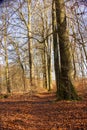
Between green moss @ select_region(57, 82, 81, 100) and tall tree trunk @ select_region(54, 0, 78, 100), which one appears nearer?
green moss @ select_region(57, 82, 81, 100)

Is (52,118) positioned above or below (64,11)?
below

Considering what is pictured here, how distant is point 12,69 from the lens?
46.9 meters

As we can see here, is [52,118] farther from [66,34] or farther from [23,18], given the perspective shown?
[23,18]

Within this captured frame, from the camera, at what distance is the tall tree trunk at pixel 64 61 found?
15008 millimetres

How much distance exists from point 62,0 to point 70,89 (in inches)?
190

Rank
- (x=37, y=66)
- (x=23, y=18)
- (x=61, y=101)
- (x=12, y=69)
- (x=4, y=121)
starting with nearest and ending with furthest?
1. (x=4, y=121)
2. (x=61, y=101)
3. (x=23, y=18)
4. (x=12, y=69)
5. (x=37, y=66)

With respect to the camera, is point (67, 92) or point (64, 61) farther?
point (64, 61)

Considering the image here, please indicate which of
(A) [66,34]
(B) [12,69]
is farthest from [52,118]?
(B) [12,69]

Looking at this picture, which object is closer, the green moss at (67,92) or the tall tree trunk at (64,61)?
the green moss at (67,92)

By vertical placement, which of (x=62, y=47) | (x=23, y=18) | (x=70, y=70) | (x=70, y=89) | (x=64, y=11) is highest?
(x=23, y=18)

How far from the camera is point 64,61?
15.4m

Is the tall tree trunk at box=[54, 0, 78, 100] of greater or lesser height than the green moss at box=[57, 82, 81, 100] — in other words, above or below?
above

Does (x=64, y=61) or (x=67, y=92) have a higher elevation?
(x=64, y=61)

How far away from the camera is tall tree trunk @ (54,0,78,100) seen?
15.0 m
